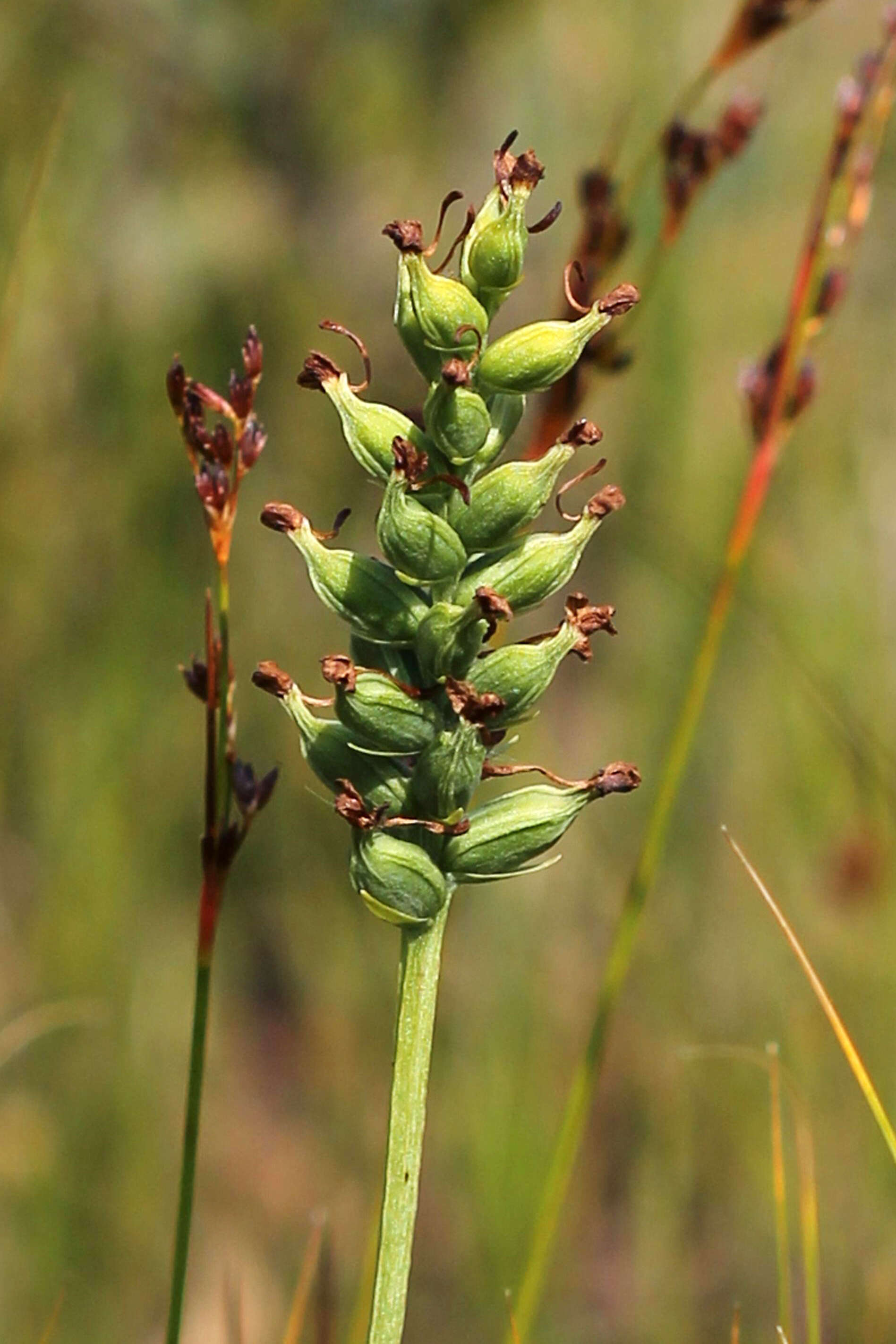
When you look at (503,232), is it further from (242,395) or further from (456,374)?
(242,395)

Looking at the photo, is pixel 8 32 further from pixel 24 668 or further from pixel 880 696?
pixel 880 696

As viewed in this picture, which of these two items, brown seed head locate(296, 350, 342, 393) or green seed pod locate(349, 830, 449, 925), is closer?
green seed pod locate(349, 830, 449, 925)

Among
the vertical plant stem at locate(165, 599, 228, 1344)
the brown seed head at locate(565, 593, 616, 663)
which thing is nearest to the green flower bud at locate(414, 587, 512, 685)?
the brown seed head at locate(565, 593, 616, 663)

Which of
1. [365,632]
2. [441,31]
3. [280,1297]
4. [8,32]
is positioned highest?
[441,31]

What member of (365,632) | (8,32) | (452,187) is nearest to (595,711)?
(452,187)

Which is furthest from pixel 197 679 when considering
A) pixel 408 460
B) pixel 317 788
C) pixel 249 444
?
pixel 317 788

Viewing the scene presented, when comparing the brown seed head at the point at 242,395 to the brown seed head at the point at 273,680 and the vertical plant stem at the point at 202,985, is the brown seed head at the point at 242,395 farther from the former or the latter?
the brown seed head at the point at 273,680

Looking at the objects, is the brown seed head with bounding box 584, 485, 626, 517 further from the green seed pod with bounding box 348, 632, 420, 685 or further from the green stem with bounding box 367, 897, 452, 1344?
the green stem with bounding box 367, 897, 452, 1344
